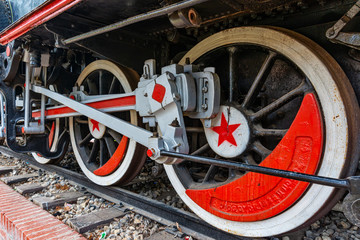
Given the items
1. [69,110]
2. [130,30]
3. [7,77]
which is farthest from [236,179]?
A: [7,77]

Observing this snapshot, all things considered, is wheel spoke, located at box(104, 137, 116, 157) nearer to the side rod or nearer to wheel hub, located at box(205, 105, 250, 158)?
the side rod

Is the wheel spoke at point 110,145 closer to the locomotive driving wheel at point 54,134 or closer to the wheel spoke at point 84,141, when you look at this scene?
the wheel spoke at point 84,141

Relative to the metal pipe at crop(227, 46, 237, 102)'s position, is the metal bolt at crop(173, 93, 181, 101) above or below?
below

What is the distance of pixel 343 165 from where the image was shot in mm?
1170

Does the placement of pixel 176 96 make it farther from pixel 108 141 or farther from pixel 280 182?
pixel 108 141

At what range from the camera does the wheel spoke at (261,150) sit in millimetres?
1480

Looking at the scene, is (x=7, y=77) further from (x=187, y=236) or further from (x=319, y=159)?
(x=319, y=159)

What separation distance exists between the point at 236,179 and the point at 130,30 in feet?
4.70

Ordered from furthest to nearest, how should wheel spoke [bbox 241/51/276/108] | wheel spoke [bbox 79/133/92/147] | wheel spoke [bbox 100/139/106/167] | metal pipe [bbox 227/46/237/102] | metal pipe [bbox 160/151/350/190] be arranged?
wheel spoke [bbox 79/133/92/147]
wheel spoke [bbox 100/139/106/167]
metal pipe [bbox 227/46/237/102]
wheel spoke [bbox 241/51/276/108]
metal pipe [bbox 160/151/350/190]

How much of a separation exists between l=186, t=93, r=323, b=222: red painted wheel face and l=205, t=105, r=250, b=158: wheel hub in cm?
17

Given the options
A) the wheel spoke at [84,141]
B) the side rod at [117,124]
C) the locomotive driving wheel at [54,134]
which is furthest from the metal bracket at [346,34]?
the locomotive driving wheel at [54,134]

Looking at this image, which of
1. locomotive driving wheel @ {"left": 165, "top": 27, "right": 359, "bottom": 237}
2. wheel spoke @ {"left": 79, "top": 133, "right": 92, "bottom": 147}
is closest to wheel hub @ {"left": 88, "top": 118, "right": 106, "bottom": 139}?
wheel spoke @ {"left": 79, "top": 133, "right": 92, "bottom": 147}

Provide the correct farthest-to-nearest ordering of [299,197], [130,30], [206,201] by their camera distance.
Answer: [130,30], [206,201], [299,197]

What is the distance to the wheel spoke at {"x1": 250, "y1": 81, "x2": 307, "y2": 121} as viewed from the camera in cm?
136
